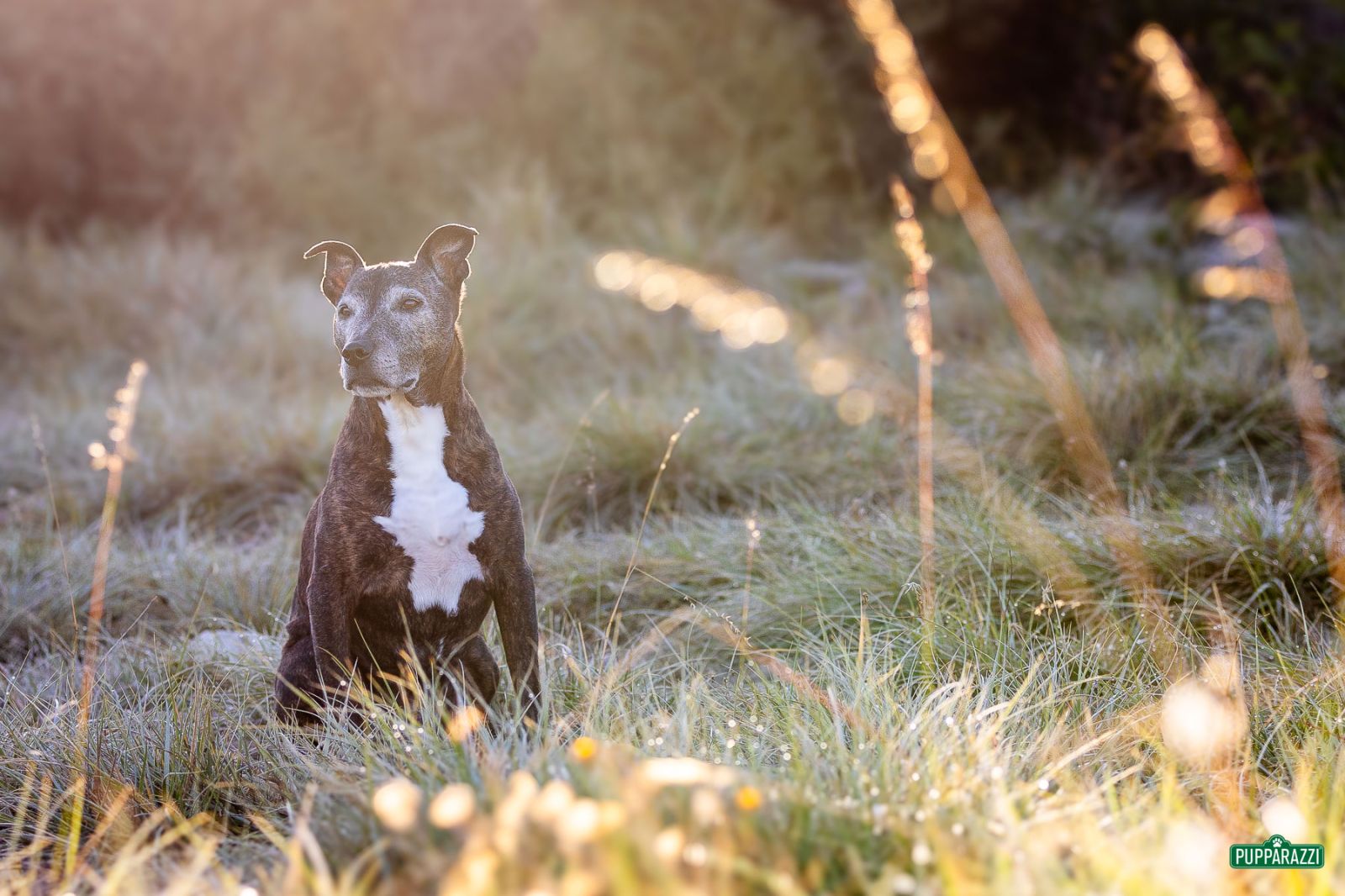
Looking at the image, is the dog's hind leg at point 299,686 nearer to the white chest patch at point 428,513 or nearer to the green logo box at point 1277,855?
the white chest patch at point 428,513

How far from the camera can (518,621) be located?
2955 millimetres

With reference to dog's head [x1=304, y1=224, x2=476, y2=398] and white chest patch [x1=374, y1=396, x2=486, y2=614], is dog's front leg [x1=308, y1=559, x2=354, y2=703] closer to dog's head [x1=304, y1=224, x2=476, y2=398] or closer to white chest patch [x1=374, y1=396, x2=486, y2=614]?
white chest patch [x1=374, y1=396, x2=486, y2=614]

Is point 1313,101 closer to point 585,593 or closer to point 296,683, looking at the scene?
point 585,593

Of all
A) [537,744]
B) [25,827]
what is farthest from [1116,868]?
[25,827]

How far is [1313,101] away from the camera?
33.3 feet

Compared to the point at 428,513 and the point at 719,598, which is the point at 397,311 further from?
the point at 719,598

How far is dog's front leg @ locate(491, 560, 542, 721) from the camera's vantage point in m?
2.96

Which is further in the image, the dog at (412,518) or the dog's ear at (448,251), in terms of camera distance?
the dog's ear at (448,251)

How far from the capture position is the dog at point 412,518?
2879 millimetres

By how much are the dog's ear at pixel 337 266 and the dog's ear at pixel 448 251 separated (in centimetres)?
18

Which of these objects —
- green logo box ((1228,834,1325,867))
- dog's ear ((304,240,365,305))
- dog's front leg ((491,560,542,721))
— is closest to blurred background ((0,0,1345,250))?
dog's ear ((304,240,365,305))

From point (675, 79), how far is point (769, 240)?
2.95 meters

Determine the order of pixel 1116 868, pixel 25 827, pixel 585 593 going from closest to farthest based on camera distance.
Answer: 1. pixel 1116 868
2. pixel 25 827
3. pixel 585 593

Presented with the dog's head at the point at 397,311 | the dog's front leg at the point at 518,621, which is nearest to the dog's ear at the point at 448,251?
the dog's head at the point at 397,311
